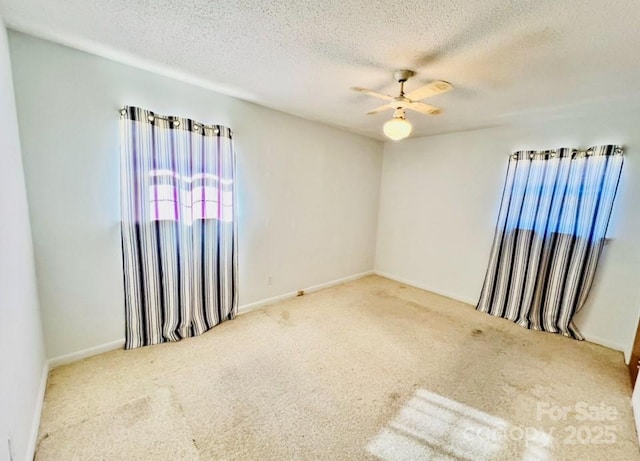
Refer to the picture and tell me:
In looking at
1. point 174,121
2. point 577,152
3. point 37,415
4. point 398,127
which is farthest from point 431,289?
point 37,415

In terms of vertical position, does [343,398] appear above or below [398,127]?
below

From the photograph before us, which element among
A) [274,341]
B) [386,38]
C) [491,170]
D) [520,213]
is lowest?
[274,341]

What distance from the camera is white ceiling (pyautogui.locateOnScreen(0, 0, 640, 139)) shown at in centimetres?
134

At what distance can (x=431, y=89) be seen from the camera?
1785 millimetres

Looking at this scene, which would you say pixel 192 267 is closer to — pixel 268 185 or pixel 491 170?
pixel 268 185

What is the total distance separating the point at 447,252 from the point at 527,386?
1.99m

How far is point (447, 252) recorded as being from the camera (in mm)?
3855

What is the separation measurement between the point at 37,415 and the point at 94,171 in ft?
5.31

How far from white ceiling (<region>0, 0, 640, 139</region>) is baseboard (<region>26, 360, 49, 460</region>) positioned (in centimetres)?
227

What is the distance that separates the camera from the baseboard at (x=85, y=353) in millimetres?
2061

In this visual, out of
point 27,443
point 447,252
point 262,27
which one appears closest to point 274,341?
point 27,443

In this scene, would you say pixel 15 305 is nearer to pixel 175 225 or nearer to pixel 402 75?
pixel 175 225

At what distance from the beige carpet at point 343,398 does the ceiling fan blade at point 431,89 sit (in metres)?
2.13

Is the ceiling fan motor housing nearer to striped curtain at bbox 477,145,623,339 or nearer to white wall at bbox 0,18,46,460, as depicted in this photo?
striped curtain at bbox 477,145,623,339
